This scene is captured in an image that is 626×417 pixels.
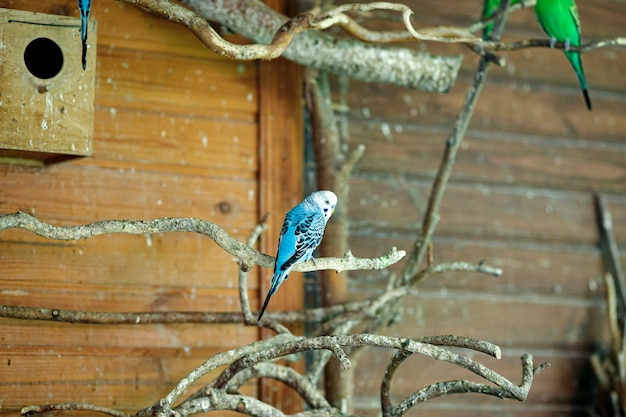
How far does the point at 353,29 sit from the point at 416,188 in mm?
696

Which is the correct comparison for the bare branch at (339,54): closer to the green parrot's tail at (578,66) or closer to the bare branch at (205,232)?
the green parrot's tail at (578,66)

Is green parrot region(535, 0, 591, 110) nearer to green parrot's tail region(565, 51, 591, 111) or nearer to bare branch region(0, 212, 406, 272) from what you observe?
green parrot's tail region(565, 51, 591, 111)

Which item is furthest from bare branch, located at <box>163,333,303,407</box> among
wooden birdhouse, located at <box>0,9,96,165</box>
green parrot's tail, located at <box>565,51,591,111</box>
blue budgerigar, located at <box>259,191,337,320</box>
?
green parrot's tail, located at <box>565,51,591,111</box>

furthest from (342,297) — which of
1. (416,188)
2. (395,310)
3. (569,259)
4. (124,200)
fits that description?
(569,259)

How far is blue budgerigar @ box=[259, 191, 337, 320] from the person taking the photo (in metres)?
1.91

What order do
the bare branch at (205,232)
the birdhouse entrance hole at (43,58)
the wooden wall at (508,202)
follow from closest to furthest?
the bare branch at (205,232)
the birdhouse entrance hole at (43,58)
the wooden wall at (508,202)

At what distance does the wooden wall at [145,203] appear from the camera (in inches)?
91.8

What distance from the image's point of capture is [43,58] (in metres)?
2.28

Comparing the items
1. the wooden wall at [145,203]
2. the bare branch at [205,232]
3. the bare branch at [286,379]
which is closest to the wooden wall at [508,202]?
the wooden wall at [145,203]

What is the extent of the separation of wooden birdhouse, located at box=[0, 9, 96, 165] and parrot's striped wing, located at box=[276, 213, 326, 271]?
0.60 metres

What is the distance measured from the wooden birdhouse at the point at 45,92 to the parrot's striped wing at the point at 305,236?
1.98 ft

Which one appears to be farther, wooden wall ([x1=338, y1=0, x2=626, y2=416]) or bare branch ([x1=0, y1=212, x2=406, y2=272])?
wooden wall ([x1=338, y1=0, x2=626, y2=416])

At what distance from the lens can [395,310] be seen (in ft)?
8.15

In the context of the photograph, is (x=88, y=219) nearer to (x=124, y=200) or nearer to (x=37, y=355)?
(x=124, y=200)
